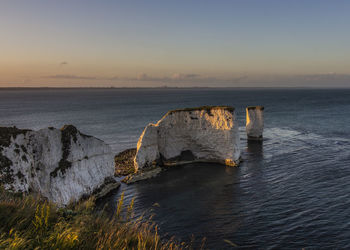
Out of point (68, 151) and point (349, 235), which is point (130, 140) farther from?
point (349, 235)

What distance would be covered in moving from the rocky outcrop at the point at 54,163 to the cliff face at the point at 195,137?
1040 centimetres

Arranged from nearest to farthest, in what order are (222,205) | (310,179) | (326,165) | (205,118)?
(222,205) < (310,179) < (326,165) < (205,118)

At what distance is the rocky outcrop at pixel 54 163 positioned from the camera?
19.1m

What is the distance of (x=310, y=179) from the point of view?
2881 centimetres

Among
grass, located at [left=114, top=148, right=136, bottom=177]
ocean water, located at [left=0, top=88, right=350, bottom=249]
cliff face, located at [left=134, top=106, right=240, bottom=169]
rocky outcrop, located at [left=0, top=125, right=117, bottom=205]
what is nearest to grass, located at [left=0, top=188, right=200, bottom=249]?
ocean water, located at [left=0, top=88, right=350, bottom=249]

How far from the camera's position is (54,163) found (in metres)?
22.5

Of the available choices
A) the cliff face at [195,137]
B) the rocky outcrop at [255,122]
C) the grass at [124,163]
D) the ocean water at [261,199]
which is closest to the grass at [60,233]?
the ocean water at [261,199]

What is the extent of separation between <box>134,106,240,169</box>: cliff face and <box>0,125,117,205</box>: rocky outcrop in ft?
34.1

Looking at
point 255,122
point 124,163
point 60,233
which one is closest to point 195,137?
point 124,163

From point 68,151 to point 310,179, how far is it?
89.3 ft

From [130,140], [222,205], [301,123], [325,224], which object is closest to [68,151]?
[222,205]

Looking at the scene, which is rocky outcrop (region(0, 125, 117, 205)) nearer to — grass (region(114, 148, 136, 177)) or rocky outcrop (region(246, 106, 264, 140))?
grass (region(114, 148, 136, 177))

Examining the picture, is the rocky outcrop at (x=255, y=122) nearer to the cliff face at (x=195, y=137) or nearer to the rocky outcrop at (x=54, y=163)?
the cliff face at (x=195, y=137)

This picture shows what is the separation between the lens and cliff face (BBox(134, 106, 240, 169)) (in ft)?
121
